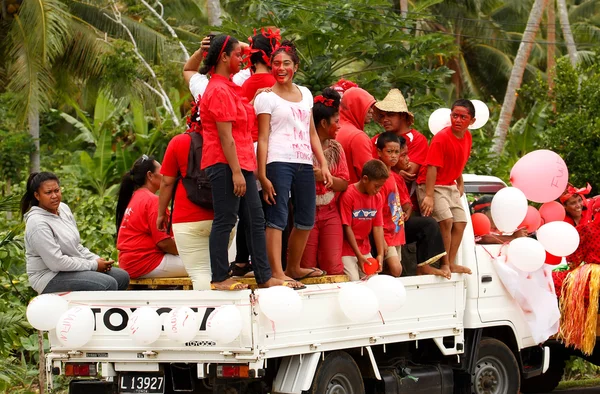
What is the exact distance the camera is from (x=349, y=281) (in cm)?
769

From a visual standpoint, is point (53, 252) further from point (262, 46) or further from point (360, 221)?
point (360, 221)

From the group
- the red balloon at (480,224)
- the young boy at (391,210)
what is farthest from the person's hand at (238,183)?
the red balloon at (480,224)

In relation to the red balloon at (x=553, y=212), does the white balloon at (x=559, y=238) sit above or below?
below

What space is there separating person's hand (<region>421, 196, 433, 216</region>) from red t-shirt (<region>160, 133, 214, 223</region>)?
7.17ft

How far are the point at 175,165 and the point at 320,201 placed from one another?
3.75ft

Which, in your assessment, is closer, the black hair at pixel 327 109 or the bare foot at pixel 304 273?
the bare foot at pixel 304 273

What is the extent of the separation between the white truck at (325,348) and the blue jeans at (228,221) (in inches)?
11.6

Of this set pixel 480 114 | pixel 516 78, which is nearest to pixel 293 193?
pixel 480 114

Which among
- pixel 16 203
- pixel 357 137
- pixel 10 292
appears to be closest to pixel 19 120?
pixel 10 292

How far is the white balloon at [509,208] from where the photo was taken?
8766mm

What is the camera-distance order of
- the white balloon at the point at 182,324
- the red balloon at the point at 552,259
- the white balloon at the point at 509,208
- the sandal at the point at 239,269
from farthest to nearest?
the red balloon at the point at 552,259 → the white balloon at the point at 509,208 → the sandal at the point at 239,269 → the white balloon at the point at 182,324

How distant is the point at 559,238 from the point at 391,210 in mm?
1683

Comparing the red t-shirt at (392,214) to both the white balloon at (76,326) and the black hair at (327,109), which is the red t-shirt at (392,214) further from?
the white balloon at (76,326)

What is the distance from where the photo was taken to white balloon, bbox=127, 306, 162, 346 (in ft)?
21.7
